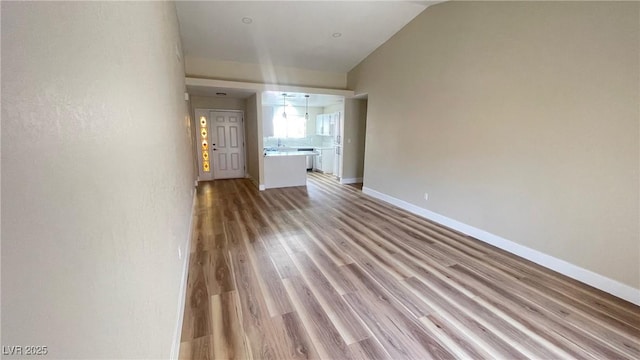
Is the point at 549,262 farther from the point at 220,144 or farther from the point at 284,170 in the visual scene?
the point at 220,144

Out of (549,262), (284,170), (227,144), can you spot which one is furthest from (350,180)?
(549,262)

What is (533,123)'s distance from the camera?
2.82 meters

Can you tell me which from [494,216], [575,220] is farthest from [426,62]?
[575,220]

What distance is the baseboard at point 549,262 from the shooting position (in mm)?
2283

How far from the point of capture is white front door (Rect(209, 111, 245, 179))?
23.7 ft

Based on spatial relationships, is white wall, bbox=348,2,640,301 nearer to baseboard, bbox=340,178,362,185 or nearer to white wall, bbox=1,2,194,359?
baseboard, bbox=340,178,362,185

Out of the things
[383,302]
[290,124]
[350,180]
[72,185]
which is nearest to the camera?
[72,185]

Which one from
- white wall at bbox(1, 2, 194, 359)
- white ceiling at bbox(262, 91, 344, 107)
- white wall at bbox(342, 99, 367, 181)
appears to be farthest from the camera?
white wall at bbox(342, 99, 367, 181)

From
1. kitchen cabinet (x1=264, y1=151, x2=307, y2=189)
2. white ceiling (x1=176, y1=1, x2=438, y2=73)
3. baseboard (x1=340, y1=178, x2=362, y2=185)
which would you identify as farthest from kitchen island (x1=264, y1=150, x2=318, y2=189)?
white ceiling (x1=176, y1=1, x2=438, y2=73)

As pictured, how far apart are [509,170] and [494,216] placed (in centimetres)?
60

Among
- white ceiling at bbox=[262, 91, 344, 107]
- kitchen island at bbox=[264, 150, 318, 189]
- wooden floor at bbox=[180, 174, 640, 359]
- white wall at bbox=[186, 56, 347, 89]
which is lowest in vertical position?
wooden floor at bbox=[180, 174, 640, 359]

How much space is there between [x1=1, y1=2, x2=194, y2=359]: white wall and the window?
8580 millimetres

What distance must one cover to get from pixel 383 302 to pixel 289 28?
429 cm

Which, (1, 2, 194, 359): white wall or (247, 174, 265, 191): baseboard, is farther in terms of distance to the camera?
(247, 174, 265, 191): baseboard
